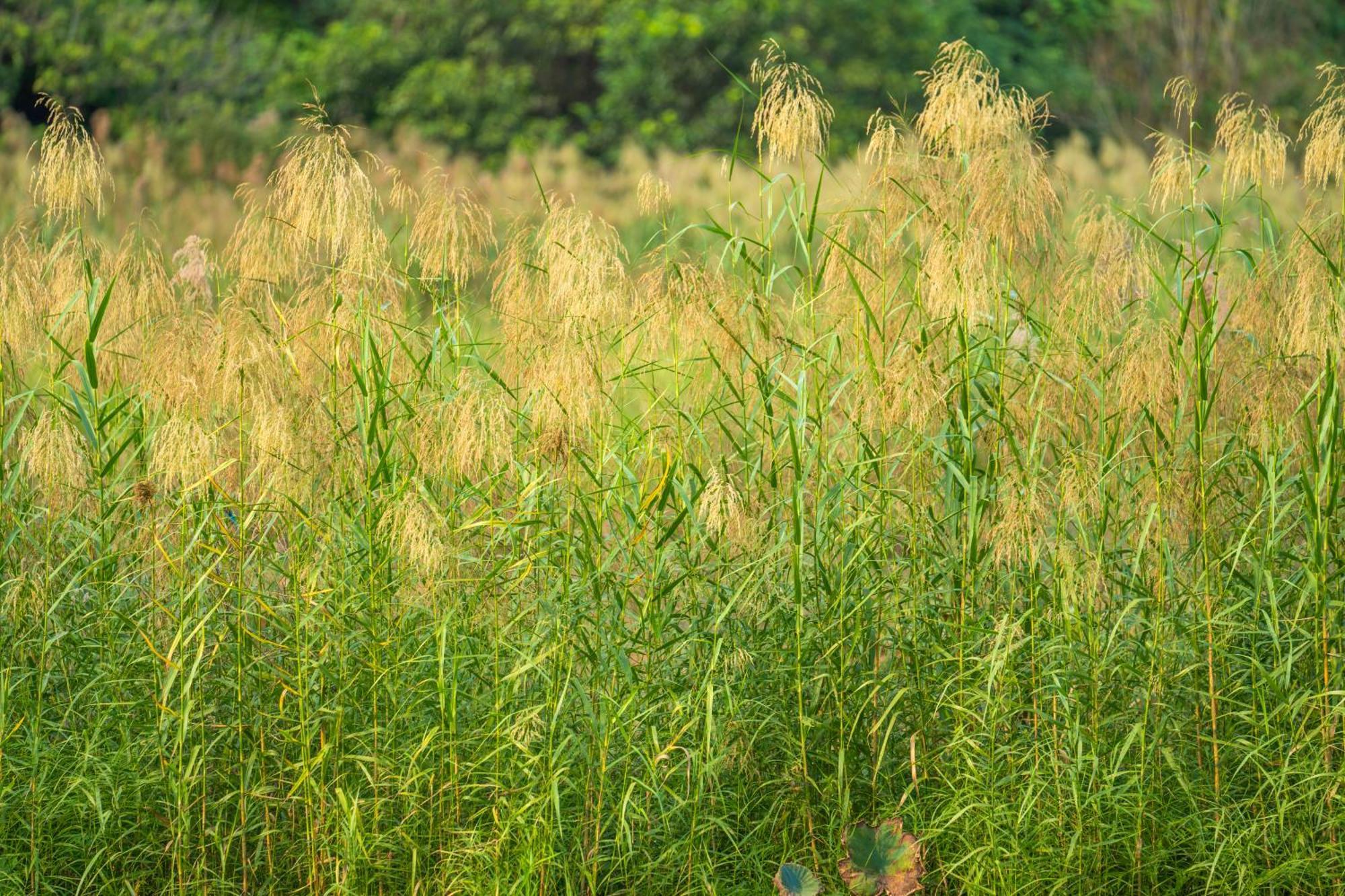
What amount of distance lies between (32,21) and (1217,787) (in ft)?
45.9

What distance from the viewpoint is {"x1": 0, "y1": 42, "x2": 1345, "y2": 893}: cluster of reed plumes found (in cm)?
358

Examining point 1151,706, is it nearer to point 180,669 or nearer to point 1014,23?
point 180,669

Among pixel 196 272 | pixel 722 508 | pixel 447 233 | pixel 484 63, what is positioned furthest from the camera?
pixel 484 63

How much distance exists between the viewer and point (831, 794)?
3723 mm

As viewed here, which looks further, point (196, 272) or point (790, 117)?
point (196, 272)

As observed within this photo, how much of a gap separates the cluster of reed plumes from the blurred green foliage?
11025 mm

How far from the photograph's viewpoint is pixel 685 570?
390 centimetres

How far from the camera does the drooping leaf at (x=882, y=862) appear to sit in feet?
11.7

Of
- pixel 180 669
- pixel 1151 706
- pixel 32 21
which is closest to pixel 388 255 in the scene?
pixel 180 669

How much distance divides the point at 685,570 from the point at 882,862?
801 millimetres

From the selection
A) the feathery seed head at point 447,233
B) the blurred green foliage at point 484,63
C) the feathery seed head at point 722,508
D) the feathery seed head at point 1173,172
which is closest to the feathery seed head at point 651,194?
the feathery seed head at point 447,233

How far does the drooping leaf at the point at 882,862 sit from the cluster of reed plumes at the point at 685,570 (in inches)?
2.7

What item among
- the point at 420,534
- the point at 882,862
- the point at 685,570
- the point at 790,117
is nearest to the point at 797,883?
the point at 882,862

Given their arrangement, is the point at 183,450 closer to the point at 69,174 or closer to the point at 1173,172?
the point at 69,174
